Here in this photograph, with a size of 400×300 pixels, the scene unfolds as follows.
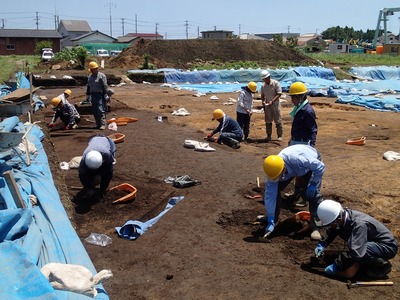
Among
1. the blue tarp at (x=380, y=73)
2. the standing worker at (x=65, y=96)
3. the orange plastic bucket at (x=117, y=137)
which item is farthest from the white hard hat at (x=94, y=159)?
the blue tarp at (x=380, y=73)

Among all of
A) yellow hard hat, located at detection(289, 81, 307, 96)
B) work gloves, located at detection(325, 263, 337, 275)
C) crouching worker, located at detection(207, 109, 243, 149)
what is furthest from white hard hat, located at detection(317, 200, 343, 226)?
crouching worker, located at detection(207, 109, 243, 149)

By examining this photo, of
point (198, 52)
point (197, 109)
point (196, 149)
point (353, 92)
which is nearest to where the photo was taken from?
point (196, 149)

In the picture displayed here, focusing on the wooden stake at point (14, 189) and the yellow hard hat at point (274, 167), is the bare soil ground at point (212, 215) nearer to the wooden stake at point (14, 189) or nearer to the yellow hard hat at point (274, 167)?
the yellow hard hat at point (274, 167)

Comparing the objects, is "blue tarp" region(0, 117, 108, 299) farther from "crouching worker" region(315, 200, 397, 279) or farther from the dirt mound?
the dirt mound

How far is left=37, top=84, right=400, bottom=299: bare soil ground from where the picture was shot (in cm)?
438

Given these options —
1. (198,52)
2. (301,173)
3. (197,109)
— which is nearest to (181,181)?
(301,173)

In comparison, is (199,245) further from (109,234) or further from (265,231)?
(109,234)

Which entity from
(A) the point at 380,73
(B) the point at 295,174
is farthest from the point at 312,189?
(A) the point at 380,73

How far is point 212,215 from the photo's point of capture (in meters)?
6.19

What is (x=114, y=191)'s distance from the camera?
6.98 metres

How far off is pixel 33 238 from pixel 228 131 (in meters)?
6.79

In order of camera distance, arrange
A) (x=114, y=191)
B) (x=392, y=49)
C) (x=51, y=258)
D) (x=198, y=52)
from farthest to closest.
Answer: (x=392, y=49)
(x=198, y=52)
(x=114, y=191)
(x=51, y=258)

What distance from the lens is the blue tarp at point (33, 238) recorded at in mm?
3268

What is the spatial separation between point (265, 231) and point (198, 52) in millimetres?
32654
